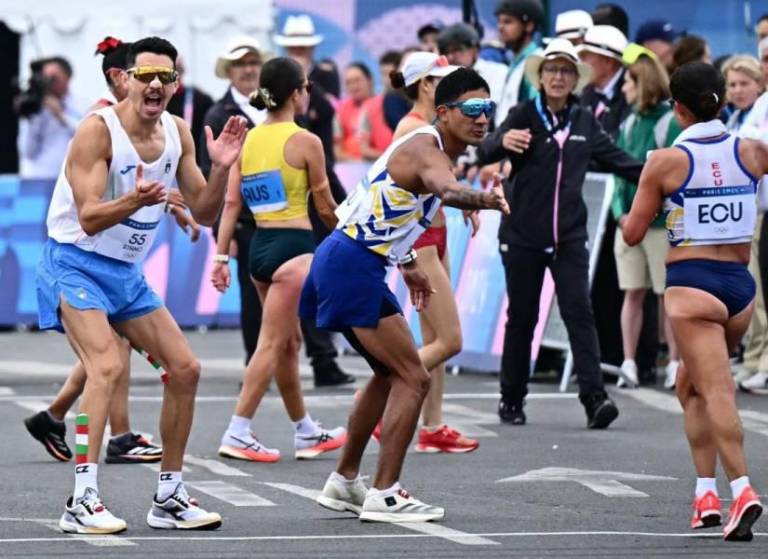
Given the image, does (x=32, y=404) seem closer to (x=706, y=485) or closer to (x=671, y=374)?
(x=671, y=374)

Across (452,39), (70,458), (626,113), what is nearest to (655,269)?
(626,113)

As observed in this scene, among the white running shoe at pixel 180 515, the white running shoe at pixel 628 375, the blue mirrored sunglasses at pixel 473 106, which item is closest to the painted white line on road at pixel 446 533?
the white running shoe at pixel 180 515

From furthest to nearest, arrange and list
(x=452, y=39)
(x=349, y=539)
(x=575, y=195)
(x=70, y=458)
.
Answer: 1. (x=452, y=39)
2. (x=575, y=195)
3. (x=70, y=458)
4. (x=349, y=539)

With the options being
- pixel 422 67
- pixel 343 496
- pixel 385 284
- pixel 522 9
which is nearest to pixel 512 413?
pixel 422 67

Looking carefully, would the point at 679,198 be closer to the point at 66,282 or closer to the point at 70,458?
the point at 66,282

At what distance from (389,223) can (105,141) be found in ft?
4.11

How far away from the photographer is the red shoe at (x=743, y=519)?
849 cm

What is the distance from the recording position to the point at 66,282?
909 cm

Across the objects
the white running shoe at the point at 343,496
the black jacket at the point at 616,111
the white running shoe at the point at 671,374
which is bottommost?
the white running shoe at the point at 671,374

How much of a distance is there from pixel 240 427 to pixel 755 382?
15.0ft

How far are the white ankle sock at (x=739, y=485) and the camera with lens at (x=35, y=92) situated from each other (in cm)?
1407

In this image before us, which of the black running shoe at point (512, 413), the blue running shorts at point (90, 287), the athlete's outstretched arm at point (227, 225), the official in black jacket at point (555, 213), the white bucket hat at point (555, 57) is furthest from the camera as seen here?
the black running shoe at point (512, 413)

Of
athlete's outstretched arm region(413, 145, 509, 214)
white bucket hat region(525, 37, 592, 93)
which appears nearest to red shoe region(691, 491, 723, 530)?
athlete's outstretched arm region(413, 145, 509, 214)

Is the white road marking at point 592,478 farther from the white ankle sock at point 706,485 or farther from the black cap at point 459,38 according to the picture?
the black cap at point 459,38
